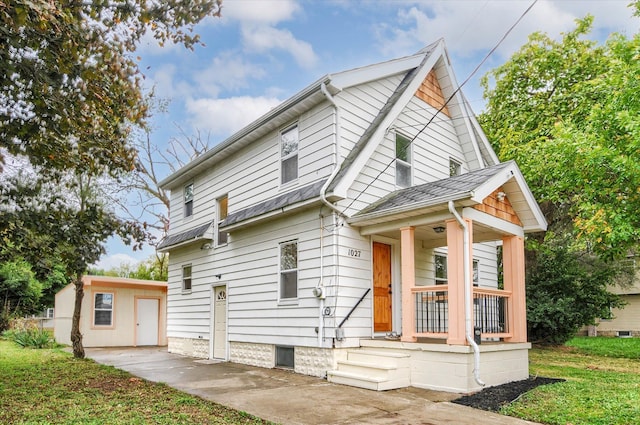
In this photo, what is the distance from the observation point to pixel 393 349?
30.2 ft

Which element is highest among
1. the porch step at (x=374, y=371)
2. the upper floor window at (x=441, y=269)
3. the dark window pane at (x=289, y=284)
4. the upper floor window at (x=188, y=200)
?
the upper floor window at (x=188, y=200)

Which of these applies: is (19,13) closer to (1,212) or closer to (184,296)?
(1,212)

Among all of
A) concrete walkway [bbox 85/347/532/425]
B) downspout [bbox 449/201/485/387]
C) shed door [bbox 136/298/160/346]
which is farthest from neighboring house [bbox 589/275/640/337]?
concrete walkway [bbox 85/347/532/425]

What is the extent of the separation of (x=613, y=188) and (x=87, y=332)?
58.9 feet

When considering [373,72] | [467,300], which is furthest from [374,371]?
[373,72]

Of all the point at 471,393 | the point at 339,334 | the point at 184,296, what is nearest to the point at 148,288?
the point at 184,296

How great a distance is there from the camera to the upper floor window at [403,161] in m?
11.7

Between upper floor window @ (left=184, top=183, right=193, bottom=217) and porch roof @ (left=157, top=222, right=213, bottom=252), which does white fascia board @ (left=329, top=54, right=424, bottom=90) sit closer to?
porch roof @ (left=157, top=222, right=213, bottom=252)

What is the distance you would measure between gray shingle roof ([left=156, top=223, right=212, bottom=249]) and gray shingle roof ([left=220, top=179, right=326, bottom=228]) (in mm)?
1564

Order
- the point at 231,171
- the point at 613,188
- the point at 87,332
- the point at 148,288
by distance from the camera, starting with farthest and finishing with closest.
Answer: the point at 148,288 < the point at 87,332 < the point at 231,171 < the point at 613,188

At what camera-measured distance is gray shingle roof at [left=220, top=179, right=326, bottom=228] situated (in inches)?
399

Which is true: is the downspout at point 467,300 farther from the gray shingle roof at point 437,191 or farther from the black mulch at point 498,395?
the gray shingle roof at point 437,191

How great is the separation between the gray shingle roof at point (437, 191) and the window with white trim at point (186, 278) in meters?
7.63

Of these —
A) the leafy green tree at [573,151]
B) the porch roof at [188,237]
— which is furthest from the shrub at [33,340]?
the leafy green tree at [573,151]
